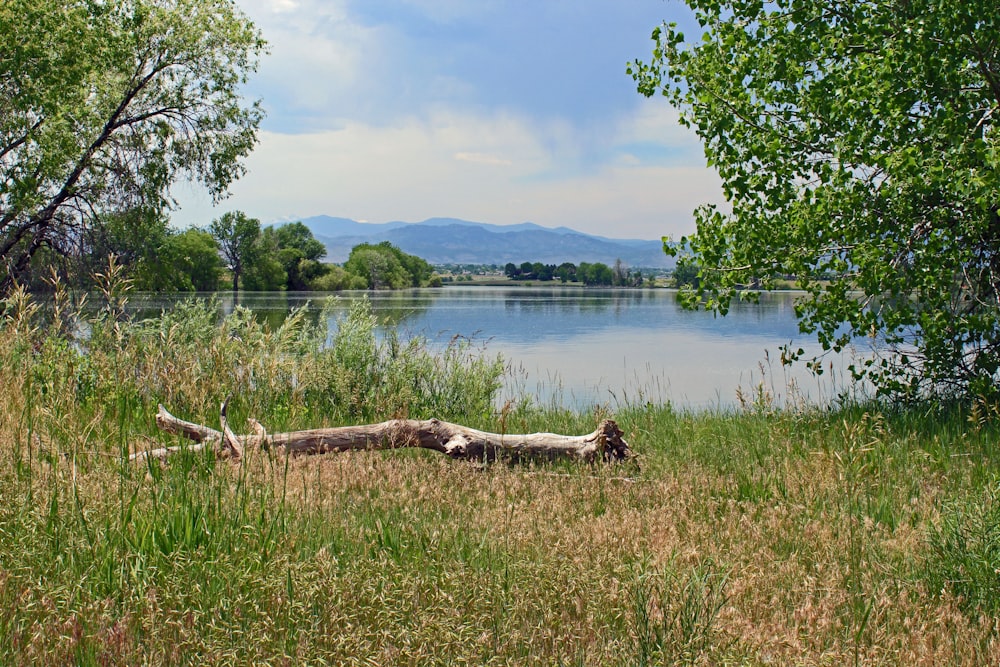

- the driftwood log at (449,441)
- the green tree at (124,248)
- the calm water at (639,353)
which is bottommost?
the calm water at (639,353)

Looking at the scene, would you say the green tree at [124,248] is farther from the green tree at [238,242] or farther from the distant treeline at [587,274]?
the distant treeline at [587,274]

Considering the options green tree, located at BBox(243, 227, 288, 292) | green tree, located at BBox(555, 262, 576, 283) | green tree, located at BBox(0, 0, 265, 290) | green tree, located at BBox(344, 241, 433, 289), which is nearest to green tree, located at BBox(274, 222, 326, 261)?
green tree, located at BBox(344, 241, 433, 289)

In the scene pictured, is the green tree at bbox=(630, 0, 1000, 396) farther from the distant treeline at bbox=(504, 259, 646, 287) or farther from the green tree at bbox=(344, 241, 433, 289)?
the distant treeline at bbox=(504, 259, 646, 287)

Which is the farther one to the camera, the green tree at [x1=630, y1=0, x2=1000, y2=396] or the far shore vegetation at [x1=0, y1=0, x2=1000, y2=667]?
the green tree at [x1=630, y1=0, x2=1000, y2=396]

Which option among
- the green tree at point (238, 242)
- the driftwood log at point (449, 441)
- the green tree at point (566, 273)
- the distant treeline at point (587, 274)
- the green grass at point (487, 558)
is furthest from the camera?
the green tree at point (566, 273)

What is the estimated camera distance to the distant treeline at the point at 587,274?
396 ft

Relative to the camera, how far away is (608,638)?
3123mm

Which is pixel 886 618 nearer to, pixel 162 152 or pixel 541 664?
pixel 541 664

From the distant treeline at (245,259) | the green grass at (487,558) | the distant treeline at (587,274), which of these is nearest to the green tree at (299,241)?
the distant treeline at (245,259)

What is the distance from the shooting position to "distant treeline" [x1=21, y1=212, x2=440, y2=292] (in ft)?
68.6

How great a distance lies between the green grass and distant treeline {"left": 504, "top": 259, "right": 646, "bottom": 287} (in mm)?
102786

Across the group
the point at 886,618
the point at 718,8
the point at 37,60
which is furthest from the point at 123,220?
the point at 886,618

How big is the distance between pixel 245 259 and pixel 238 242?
2.07 metres

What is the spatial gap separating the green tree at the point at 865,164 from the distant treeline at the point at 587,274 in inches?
3878
